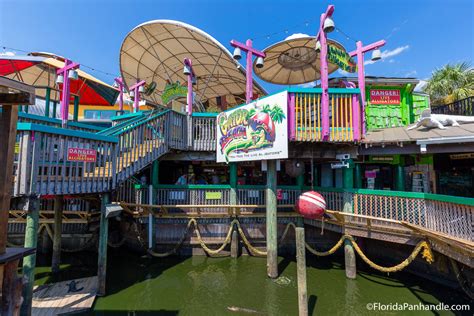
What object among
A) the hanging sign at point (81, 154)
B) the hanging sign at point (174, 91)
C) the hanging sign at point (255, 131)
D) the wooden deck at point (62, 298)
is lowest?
the wooden deck at point (62, 298)

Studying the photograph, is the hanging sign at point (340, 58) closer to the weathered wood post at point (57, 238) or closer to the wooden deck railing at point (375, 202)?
the wooden deck railing at point (375, 202)

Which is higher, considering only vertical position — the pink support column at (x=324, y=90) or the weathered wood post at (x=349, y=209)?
the pink support column at (x=324, y=90)

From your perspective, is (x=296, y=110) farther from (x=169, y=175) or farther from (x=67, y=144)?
(x=169, y=175)

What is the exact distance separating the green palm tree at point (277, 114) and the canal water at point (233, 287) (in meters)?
5.70

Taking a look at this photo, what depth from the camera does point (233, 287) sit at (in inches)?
318

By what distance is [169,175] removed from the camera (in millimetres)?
13344

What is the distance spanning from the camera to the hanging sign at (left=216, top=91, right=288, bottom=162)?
7.48 m

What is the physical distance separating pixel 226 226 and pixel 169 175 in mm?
4850

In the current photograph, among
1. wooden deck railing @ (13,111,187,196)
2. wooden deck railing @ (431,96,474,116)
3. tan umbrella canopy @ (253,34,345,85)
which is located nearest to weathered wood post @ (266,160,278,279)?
wooden deck railing @ (13,111,187,196)

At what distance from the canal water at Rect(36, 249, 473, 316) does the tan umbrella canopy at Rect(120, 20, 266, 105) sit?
946 centimetres

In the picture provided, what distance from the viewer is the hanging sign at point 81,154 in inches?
248

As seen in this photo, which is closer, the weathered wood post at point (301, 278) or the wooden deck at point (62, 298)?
the weathered wood post at point (301, 278)

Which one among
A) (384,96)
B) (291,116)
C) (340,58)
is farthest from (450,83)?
(291,116)

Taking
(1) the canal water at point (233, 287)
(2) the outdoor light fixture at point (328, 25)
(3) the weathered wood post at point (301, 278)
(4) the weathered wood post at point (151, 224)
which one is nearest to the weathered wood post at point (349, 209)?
(1) the canal water at point (233, 287)
